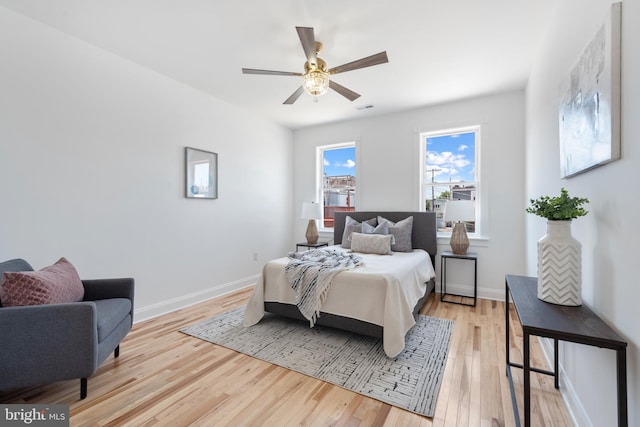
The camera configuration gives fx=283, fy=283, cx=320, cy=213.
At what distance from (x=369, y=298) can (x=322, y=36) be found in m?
2.36

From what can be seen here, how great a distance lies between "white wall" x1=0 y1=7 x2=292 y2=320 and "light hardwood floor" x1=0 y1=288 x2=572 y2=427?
1044mm

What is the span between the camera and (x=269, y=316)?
3209mm

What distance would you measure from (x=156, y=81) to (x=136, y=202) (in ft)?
4.66

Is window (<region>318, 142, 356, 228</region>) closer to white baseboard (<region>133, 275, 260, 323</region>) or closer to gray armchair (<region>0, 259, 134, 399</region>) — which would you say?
white baseboard (<region>133, 275, 260, 323</region>)

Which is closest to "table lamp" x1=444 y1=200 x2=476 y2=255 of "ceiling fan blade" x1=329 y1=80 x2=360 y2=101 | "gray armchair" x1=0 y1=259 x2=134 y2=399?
"ceiling fan blade" x1=329 y1=80 x2=360 y2=101

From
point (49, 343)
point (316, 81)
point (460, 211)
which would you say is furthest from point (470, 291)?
point (49, 343)

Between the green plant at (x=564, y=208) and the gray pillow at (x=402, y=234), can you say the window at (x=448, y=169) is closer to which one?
the gray pillow at (x=402, y=234)

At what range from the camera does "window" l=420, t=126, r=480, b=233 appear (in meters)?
4.11

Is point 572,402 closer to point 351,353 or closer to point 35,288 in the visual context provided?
point 351,353

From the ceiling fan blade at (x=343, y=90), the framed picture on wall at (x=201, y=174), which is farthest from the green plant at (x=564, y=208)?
the framed picture on wall at (x=201, y=174)

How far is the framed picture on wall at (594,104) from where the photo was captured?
1.13 metres

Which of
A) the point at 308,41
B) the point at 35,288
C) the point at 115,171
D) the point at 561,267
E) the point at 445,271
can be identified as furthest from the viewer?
the point at 445,271

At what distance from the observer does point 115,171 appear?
2.93 m

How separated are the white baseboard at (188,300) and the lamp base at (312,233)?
3.61 feet
